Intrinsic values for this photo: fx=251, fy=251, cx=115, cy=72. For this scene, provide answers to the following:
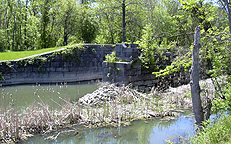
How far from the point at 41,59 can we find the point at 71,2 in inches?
426

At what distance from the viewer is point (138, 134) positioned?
24.2 feet

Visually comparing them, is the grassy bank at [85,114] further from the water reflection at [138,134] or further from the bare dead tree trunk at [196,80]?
the bare dead tree trunk at [196,80]

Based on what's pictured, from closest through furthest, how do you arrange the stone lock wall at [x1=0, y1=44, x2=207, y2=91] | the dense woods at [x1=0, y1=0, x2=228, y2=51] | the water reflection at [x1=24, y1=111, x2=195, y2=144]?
the water reflection at [x1=24, y1=111, x2=195, y2=144] < the stone lock wall at [x1=0, y1=44, x2=207, y2=91] < the dense woods at [x1=0, y1=0, x2=228, y2=51]

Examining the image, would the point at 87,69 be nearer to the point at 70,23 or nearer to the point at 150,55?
the point at 150,55

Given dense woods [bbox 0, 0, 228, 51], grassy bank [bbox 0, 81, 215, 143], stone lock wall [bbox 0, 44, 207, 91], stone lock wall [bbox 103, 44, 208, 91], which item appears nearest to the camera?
grassy bank [bbox 0, 81, 215, 143]

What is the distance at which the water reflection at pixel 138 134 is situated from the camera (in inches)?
270

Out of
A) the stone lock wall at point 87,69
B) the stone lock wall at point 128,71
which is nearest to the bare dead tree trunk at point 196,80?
the stone lock wall at point 87,69

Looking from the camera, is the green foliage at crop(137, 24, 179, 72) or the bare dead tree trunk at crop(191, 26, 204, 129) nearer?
the bare dead tree trunk at crop(191, 26, 204, 129)

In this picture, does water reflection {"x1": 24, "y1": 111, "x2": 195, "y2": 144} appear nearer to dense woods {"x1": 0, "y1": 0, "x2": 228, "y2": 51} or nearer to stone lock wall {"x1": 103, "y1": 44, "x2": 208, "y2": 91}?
stone lock wall {"x1": 103, "y1": 44, "x2": 208, "y2": 91}

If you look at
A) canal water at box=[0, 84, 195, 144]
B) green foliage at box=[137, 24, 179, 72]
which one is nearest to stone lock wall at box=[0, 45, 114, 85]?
green foliage at box=[137, 24, 179, 72]

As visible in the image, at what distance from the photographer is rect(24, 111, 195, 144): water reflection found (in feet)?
22.5

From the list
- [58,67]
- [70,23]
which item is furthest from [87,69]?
[70,23]

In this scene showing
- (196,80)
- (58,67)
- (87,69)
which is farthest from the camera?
(87,69)

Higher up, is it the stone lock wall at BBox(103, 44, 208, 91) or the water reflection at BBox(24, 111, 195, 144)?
the stone lock wall at BBox(103, 44, 208, 91)
